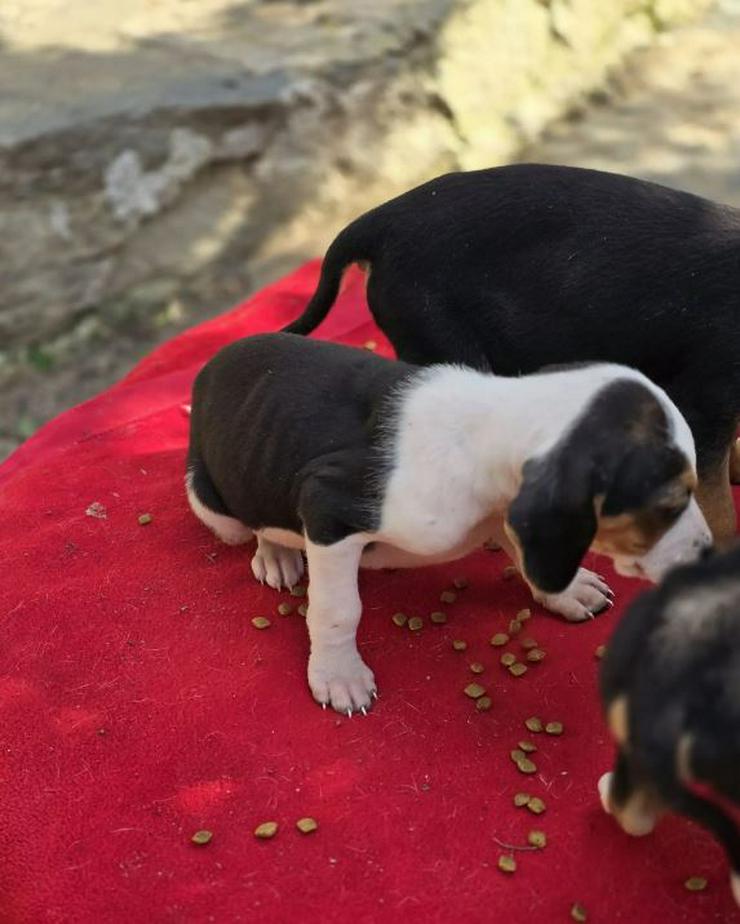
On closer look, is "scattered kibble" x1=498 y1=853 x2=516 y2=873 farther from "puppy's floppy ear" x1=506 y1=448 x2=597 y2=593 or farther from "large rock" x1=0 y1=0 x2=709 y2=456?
"large rock" x1=0 y1=0 x2=709 y2=456

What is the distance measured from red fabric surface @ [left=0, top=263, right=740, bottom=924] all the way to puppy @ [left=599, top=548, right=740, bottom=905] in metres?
0.59

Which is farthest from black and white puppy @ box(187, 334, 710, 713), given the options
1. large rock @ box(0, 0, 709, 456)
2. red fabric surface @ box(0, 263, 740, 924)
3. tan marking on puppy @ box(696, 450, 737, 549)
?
large rock @ box(0, 0, 709, 456)

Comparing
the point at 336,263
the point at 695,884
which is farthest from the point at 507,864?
the point at 336,263

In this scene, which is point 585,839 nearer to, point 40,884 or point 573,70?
point 40,884

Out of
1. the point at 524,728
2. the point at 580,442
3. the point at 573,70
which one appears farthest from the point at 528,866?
the point at 573,70

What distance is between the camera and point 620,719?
1.98 m

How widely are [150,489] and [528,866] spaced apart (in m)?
1.73

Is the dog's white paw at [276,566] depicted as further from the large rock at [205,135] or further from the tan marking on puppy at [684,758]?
the large rock at [205,135]

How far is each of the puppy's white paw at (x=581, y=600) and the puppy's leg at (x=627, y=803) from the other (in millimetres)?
598

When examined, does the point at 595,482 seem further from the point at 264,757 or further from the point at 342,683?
the point at 264,757

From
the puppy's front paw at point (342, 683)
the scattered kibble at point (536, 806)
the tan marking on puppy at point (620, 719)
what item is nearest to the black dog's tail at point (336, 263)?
the puppy's front paw at point (342, 683)

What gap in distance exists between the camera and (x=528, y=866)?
249cm

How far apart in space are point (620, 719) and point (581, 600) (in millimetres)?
1159

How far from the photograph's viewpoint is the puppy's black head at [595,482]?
2375 mm
